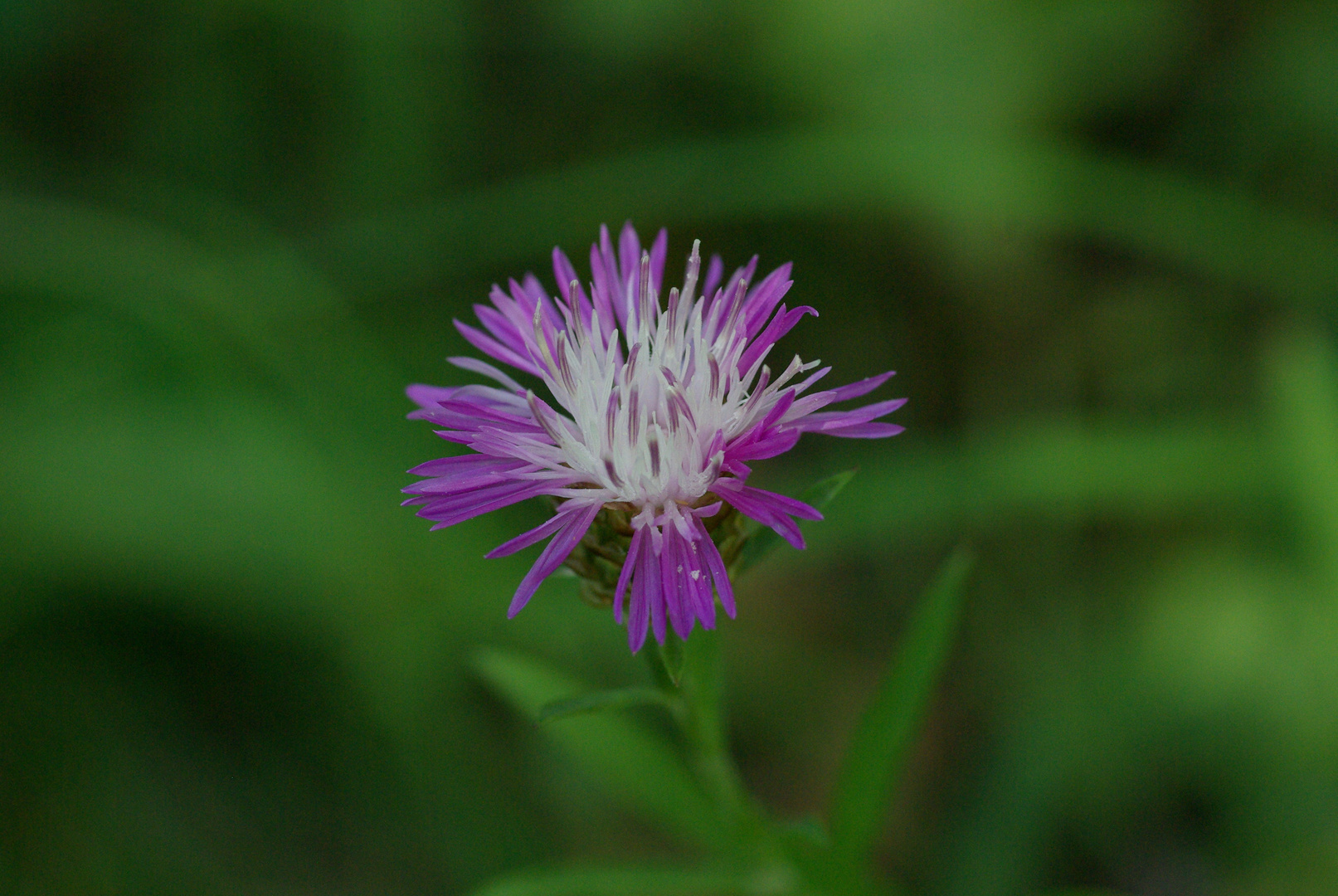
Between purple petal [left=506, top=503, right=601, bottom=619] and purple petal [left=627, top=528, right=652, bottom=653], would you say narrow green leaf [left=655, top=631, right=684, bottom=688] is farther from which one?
purple petal [left=506, top=503, right=601, bottom=619]

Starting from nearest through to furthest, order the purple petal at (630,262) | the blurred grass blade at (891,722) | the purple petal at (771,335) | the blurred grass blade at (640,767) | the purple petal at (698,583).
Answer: the purple petal at (698,583), the purple petal at (771,335), the purple petal at (630,262), the blurred grass blade at (891,722), the blurred grass blade at (640,767)

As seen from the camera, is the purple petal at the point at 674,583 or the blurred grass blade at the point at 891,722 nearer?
the purple petal at the point at 674,583

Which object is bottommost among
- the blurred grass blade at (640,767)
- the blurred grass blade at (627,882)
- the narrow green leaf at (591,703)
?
the blurred grass blade at (627,882)

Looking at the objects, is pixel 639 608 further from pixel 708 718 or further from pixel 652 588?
pixel 708 718

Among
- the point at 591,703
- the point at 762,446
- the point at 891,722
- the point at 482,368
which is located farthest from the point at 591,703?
the point at 891,722

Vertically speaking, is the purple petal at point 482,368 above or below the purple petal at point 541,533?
above

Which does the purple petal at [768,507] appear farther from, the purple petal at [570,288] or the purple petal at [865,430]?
the purple petal at [570,288]

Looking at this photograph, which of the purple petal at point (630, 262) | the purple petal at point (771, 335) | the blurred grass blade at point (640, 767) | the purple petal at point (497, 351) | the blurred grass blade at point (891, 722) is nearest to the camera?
the purple petal at point (771, 335)

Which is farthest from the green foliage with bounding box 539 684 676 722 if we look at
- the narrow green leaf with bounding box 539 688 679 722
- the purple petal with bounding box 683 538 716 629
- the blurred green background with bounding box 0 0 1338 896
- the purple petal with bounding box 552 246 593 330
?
the blurred green background with bounding box 0 0 1338 896

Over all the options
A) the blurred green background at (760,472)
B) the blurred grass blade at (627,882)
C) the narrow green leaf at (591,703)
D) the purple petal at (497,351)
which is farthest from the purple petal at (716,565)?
the blurred green background at (760,472)
